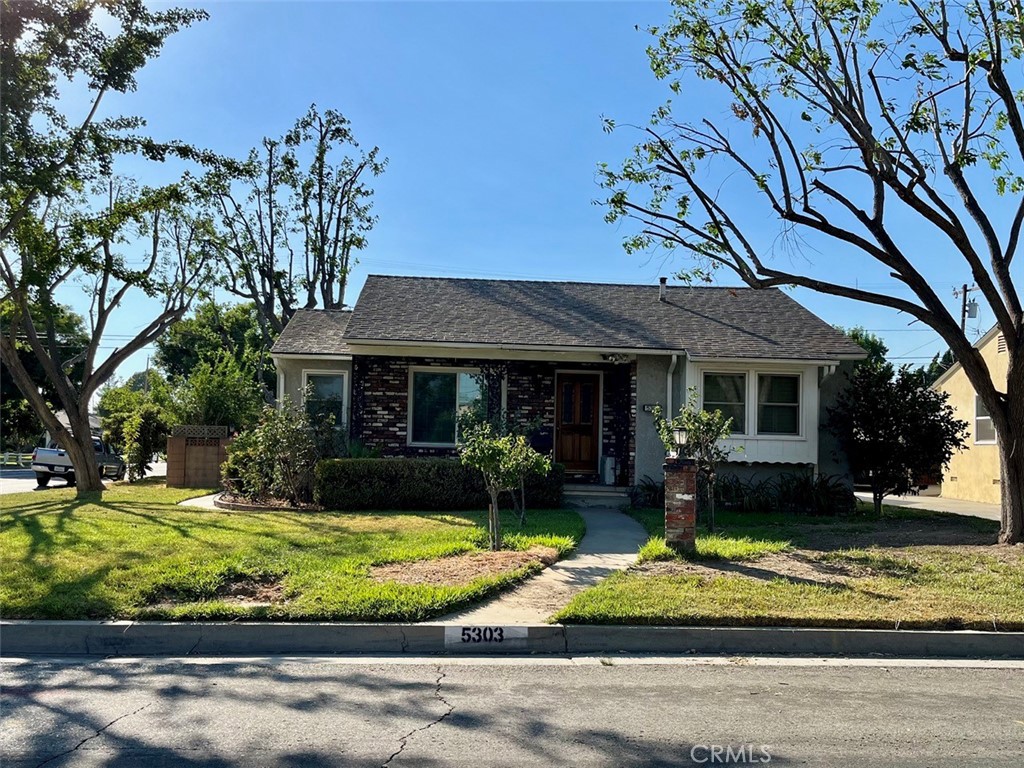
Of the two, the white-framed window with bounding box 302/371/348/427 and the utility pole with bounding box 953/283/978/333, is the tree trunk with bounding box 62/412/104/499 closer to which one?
the white-framed window with bounding box 302/371/348/427

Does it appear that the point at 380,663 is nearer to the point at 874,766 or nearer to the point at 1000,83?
the point at 874,766

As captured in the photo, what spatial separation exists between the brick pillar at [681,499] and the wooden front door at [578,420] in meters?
7.60

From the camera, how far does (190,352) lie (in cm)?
5278

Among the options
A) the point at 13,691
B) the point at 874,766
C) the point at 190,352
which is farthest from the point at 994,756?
the point at 190,352

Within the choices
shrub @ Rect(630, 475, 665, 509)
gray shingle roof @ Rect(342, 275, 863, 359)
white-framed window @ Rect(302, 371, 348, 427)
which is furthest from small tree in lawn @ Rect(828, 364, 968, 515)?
white-framed window @ Rect(302, 371, 348, 427)

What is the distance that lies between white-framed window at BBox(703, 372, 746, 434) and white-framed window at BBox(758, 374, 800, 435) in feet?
1.12

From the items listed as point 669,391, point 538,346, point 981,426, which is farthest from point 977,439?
point 538,346

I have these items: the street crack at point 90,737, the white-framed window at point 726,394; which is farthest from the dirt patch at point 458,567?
the white-framed window at point 726,394

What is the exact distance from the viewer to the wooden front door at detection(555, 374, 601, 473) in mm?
17484

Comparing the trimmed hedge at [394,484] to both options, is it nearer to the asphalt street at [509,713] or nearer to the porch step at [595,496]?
the porch step at [595,496]

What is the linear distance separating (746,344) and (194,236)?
1663 centimetres

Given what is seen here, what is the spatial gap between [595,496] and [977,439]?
13031 mm

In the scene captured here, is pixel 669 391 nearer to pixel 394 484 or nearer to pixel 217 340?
pixel 394 484

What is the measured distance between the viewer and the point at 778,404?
53.2 feet
